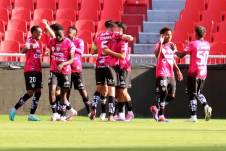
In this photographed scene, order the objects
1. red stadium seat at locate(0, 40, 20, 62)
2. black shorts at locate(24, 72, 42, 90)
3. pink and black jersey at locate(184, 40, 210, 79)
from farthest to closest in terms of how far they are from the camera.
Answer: red stadium seat at locate(0, 40, 20, 62), pink and black jersey at locate(184, 40, 210, 79), black shorts at locate(24, 72, 42, 90)

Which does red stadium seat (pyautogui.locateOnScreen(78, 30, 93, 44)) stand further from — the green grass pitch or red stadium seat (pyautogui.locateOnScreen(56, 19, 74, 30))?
the green grass pitch

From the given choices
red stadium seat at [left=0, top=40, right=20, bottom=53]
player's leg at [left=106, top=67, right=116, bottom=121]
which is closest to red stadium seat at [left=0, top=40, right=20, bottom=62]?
red stadium seat at [left=0, top=40, right=20, bottom=53]

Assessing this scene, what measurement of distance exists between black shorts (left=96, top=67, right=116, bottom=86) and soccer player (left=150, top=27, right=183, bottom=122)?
0.86 meters

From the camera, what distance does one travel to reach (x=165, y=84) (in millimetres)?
17906

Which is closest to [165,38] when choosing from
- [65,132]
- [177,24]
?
[65,132]

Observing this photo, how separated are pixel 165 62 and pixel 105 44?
4.03 feet

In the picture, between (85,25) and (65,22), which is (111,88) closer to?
(85,25)

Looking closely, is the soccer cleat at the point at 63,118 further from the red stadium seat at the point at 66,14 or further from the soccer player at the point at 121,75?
the red stadium seat at the point at 66,14

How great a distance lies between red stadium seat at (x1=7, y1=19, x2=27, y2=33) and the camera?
26391 millimetres

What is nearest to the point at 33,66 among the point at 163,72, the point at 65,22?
the point at 163,72

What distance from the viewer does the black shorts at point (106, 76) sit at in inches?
702

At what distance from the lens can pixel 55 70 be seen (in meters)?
17.7

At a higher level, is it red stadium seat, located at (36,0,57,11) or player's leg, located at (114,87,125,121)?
red stadium seat, located at (36,0,57,11)

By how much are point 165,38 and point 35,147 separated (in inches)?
315
